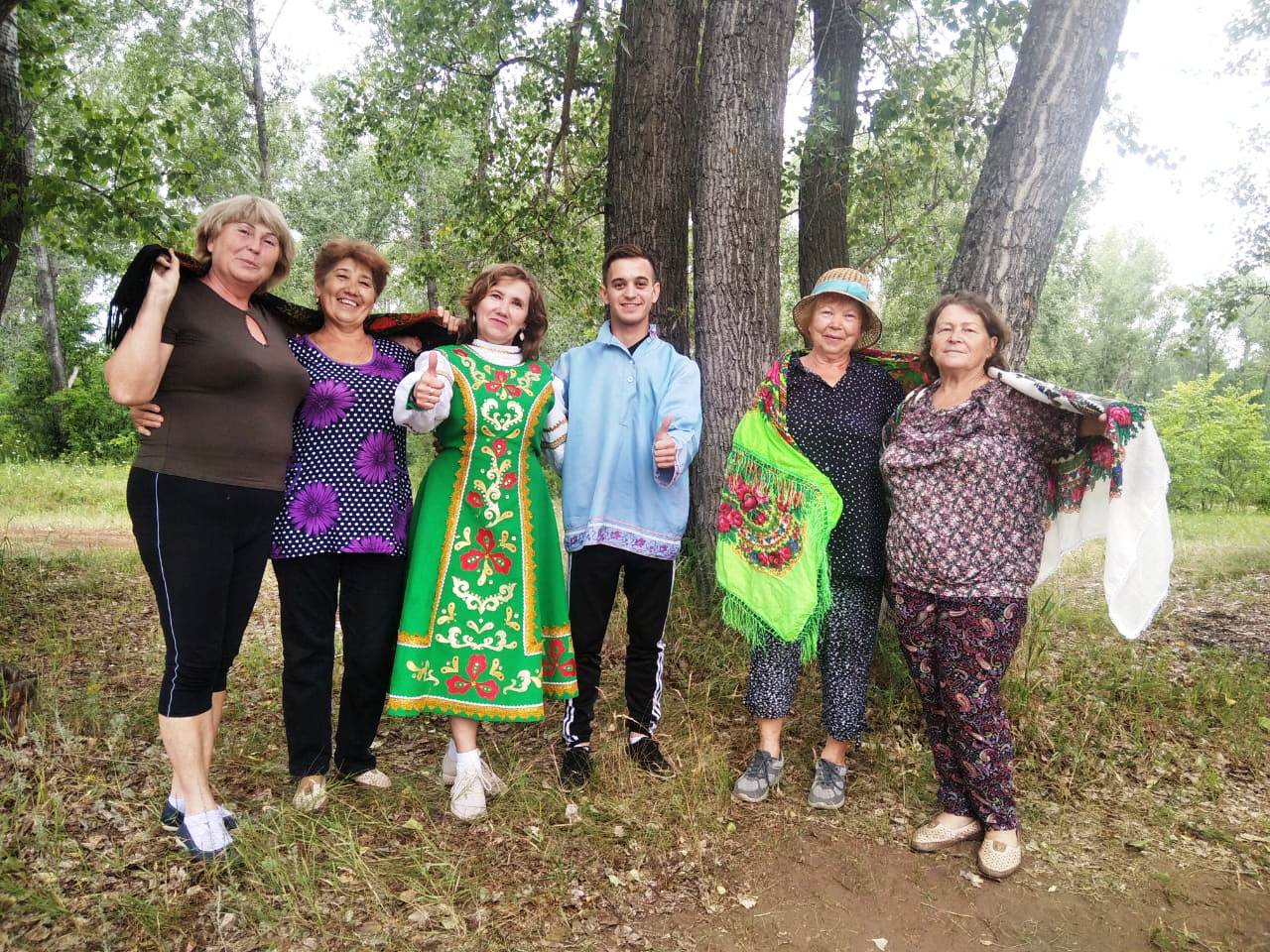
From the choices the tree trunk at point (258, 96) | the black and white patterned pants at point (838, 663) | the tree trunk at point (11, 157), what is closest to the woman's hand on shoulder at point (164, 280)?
the black and white patterned pants at point (838, 663)

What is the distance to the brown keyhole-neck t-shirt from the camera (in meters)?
2.57

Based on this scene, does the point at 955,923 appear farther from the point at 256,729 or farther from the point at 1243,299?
the point at 1243,299

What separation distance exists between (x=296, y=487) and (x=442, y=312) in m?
0.91

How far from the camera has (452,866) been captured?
2.76 metres

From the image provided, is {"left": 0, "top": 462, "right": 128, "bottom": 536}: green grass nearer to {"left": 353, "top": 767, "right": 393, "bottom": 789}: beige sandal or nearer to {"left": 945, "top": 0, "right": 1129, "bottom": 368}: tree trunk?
{"left": 353, "top": 767, "right": 393, "bottom": 789}: beige sandal

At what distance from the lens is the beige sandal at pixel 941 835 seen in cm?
300

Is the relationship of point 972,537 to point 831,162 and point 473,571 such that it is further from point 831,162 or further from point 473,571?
point 831,162

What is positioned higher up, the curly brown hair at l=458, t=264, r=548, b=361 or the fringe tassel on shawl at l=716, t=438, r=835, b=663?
the curly brown hair at l=458, t=264, r=548, b=361

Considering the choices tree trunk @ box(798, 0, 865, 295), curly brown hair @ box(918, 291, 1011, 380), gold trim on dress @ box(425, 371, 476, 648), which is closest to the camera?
curly brown hair @ box(918, 291, 1011, 380)

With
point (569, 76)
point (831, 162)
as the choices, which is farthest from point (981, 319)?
point (569, 76)

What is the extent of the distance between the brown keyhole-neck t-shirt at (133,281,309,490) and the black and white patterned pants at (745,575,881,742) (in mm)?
1982

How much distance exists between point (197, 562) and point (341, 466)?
1.88ft

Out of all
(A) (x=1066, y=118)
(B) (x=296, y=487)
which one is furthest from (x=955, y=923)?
(A) (x=1066, y=118)

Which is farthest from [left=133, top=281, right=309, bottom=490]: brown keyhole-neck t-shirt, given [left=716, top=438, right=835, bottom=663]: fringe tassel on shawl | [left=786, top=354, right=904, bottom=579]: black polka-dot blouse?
[left=786, top=354, right=904, bottom=579]: black polka-dot blouse
